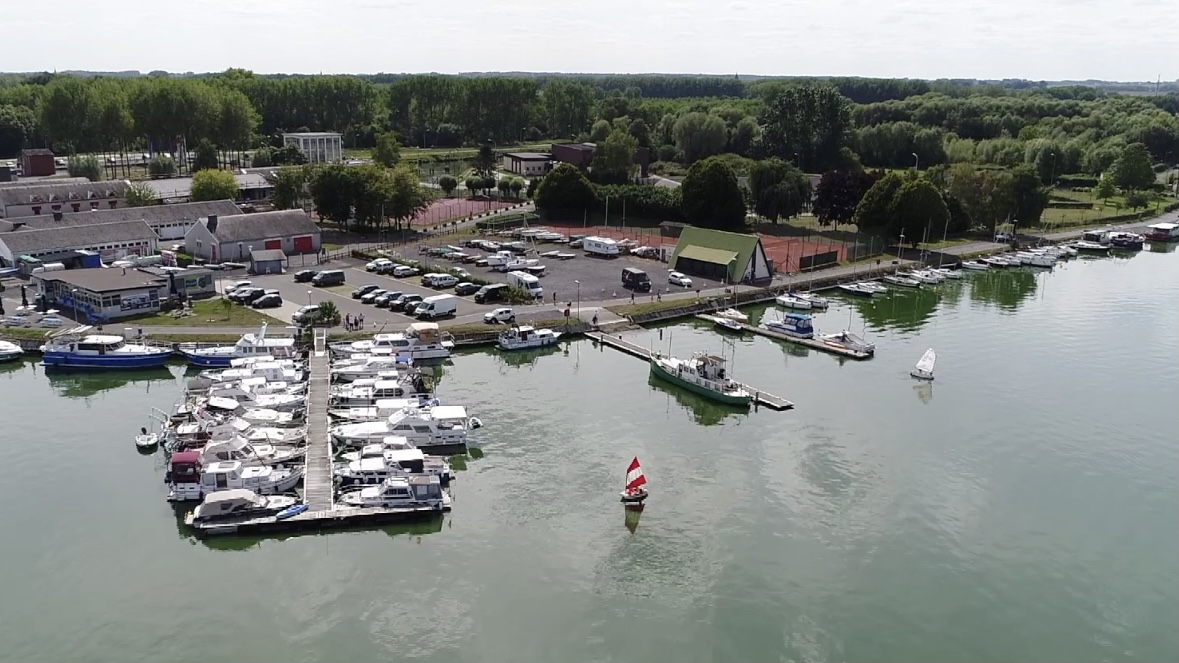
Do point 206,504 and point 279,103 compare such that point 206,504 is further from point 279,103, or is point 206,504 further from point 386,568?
point 279,103

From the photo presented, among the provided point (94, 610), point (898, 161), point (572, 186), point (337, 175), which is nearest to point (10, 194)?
point (337, 175)

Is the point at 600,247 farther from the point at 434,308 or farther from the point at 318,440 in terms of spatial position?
the point at 318,440

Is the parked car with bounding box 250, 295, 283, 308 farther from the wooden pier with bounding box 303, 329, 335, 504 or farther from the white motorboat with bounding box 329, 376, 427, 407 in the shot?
the white motorboat with bounding box 329, 376, 427, 407

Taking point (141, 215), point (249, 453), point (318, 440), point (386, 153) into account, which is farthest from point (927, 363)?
point (386, 153)

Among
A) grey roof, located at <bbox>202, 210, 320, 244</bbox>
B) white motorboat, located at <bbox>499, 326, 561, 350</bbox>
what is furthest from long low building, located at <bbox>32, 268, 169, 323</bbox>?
white motorboat, located at <bbox>499, 326, 561, 350</bbox>

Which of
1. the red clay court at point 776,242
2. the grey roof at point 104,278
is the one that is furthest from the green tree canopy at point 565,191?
the grey roof at point 104,278
